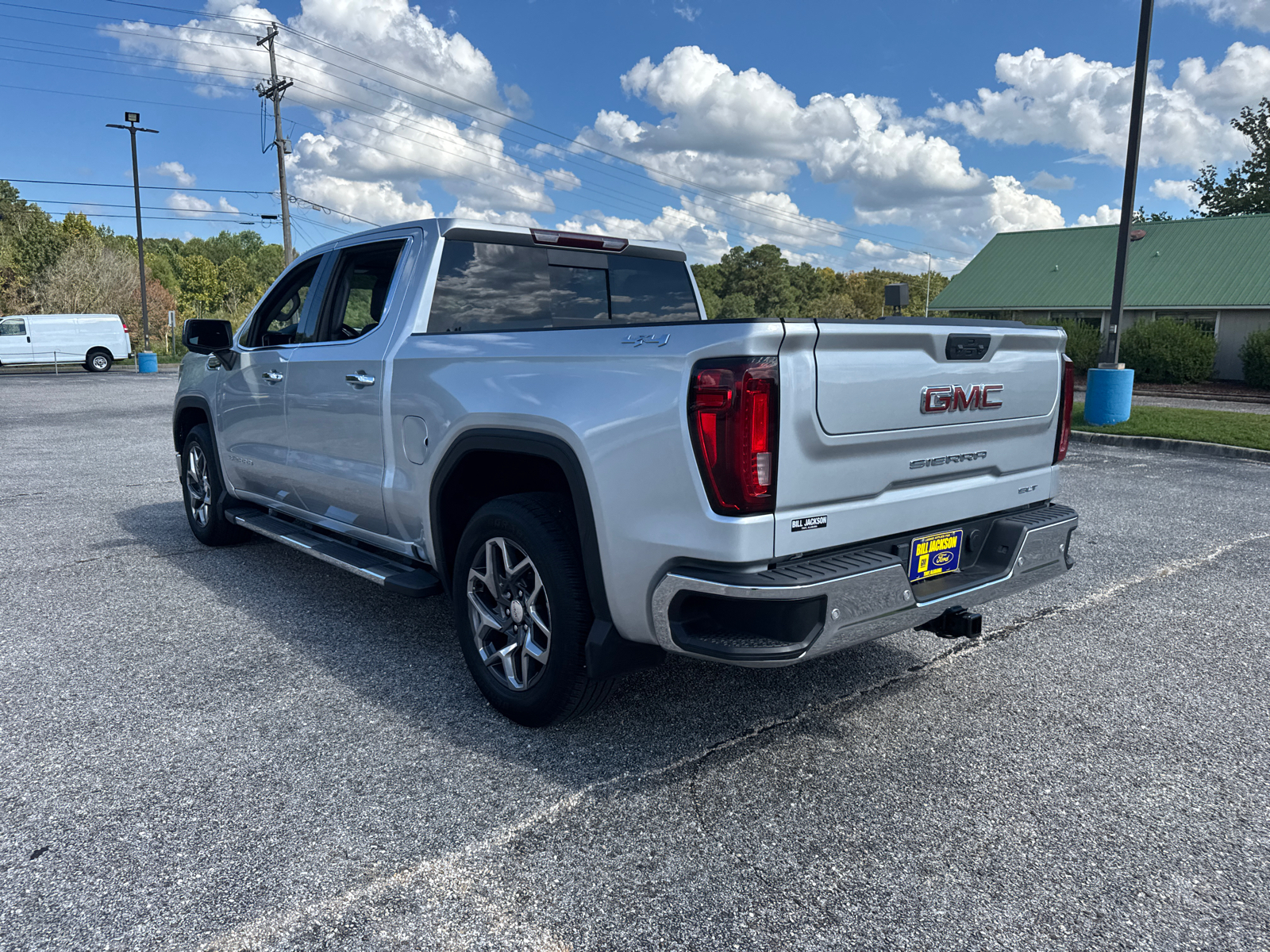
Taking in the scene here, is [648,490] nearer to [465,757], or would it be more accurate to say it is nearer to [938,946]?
[465,757]

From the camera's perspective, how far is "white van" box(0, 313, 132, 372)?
3497 centimetres

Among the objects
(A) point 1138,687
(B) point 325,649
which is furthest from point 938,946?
(B) point 325,649

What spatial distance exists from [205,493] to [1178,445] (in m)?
12.7

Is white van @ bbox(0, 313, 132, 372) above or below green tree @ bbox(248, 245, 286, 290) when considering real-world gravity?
below

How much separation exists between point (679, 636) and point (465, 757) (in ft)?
3.34

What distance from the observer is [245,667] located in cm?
408

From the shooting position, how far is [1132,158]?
1417 centimetres

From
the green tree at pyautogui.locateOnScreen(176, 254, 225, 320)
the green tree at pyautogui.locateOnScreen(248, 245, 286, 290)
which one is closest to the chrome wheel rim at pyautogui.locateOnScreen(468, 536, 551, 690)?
the green tree at pyautogui.locateOnScreen(176, 254, 225, 320)

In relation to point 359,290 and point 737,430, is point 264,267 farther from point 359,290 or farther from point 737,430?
point 737,430

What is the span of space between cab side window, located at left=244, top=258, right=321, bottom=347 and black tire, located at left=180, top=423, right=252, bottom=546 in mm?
1039

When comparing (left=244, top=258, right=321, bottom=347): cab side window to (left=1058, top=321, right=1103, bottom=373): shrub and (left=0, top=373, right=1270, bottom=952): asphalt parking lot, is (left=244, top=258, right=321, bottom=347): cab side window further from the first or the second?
(left=1058, top=321, right=1103, bottom=373): shrub

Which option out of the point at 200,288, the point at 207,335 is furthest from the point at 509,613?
the point at 200,288

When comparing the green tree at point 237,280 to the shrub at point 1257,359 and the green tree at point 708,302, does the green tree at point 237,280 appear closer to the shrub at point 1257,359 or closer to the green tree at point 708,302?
the shrub at point 1257,359

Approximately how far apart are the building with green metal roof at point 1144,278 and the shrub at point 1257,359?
10.1 ft
